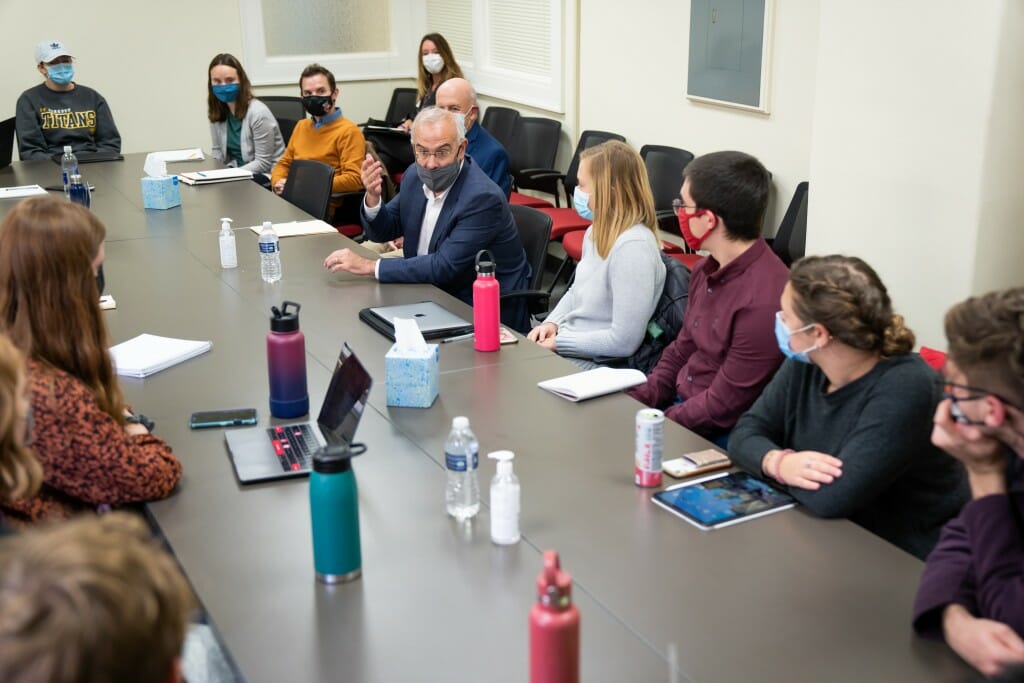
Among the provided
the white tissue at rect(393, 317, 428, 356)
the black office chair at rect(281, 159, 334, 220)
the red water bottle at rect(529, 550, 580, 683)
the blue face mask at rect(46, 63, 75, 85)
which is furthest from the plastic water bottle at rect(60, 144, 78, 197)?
the red water bottle at rect(529, 550, 580, 683)

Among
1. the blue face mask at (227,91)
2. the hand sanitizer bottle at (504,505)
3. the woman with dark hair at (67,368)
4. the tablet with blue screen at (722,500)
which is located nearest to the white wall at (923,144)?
the tablet with blue screen at (722,500)

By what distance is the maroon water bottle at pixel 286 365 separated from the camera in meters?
2.54

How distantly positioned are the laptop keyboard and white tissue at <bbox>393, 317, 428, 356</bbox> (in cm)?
30

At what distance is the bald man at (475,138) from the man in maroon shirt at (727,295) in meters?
2.07

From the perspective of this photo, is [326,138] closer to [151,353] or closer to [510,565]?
[151,353]

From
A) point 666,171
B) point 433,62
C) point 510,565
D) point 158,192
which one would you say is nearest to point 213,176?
point 158,192

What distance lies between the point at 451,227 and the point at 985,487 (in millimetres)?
2486

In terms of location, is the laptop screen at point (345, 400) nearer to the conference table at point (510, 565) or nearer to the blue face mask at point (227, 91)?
the conference table at point (510, 565)

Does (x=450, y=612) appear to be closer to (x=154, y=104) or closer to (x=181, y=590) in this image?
(x=181, y=590)

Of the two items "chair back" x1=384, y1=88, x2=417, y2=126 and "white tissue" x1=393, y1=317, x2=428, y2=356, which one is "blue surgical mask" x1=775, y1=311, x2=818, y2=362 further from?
"chair back" x1=384, y1=88, x2=417, y2=126

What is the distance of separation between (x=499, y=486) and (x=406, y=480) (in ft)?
1.26

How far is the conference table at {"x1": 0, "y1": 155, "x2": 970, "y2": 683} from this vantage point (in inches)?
64.5

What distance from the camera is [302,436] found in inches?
97.0

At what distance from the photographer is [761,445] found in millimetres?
2236
